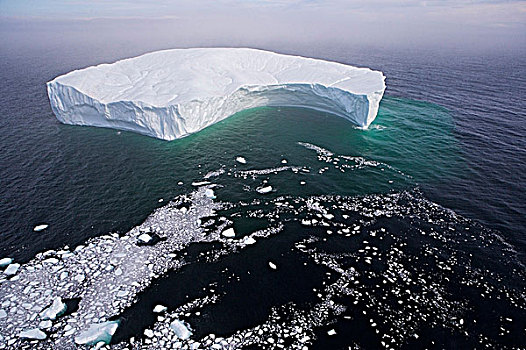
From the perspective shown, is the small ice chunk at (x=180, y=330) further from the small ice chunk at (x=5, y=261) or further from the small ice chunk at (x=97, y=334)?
the small ice chunk at (x=5, y=261)

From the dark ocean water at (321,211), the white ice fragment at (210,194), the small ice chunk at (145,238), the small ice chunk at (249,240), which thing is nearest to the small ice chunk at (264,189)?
the dark ocean water at (321,211)

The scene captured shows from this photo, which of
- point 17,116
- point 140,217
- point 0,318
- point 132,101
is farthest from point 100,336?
point 17,116

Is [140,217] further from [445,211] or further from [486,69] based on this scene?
[486,69]

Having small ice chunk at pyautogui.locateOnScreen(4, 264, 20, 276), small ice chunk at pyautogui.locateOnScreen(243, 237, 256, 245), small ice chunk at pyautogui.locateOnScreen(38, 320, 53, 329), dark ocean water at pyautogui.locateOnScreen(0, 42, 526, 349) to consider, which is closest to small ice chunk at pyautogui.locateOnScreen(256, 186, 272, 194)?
dark ocean water at pyautogui.locateOnScreen(0, 42, 526, 349)

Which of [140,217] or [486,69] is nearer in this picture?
[140,217]

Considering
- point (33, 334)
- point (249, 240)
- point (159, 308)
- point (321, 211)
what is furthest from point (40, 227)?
point (321, 211)

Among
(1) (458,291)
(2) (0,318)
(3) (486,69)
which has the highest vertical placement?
(3) (486,69)
